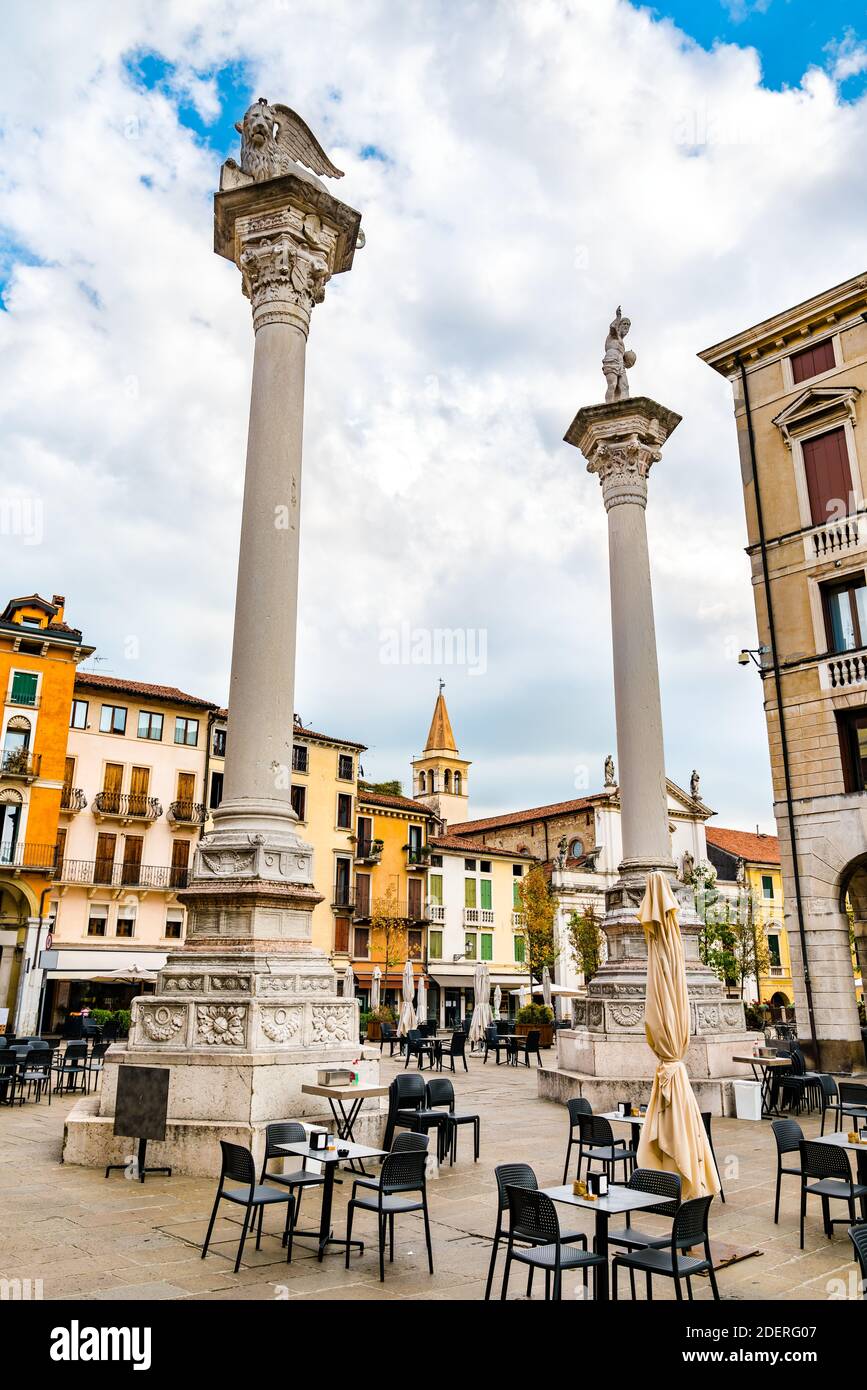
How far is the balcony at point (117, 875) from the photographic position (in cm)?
3812

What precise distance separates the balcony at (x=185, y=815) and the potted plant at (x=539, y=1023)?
55.8ft

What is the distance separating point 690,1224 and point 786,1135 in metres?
3.79

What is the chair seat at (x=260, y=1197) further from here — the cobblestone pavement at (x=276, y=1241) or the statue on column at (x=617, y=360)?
the statue on column at (x=617, y=360)

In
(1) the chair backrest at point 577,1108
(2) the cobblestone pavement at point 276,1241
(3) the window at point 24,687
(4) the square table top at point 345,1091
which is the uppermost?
(3) the window at point 24,687

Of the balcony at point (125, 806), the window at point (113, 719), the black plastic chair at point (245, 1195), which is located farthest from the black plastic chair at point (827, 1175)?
the window at point (113, 719)

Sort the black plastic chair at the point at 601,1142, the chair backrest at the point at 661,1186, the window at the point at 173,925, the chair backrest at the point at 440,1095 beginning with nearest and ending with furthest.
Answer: the chair backrest at the point at 661,1186 < the black plastic chair at the point at 601,1142 < the chair backrest at the point at 440,1095 < the window at the point at 173,925

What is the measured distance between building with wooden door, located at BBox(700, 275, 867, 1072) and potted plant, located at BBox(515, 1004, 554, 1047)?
36.6ft

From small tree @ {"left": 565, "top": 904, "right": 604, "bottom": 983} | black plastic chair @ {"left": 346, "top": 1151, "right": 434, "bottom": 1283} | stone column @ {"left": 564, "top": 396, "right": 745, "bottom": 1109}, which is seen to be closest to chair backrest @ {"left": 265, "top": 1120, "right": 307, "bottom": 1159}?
black plastic chair @ {"left": 346, "top": 1151, "right": 434, "bottom": 1283}

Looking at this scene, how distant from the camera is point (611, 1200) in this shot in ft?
20.0

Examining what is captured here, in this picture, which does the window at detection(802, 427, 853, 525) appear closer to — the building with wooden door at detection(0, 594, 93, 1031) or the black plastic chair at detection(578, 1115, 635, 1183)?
the black plastic chair at detection(578, 1115, 635, 1183)

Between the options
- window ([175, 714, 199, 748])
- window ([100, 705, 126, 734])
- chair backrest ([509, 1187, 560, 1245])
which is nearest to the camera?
chair backrest ([509, 1187, 560, 1245])

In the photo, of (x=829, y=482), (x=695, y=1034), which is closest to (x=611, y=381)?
(x=829, y=482)

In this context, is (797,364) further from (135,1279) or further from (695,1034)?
(135,1279)

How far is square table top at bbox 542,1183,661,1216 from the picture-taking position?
5867mm
